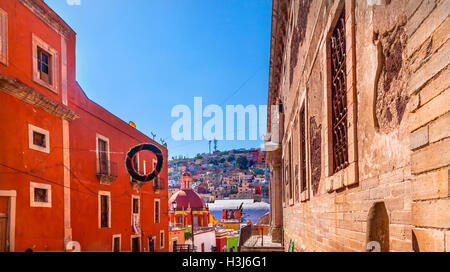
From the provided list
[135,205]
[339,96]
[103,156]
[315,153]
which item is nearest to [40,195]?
[103,156]

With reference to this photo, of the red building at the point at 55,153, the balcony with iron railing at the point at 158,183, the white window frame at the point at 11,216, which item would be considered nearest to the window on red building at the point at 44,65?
the red building at the point at 55,153

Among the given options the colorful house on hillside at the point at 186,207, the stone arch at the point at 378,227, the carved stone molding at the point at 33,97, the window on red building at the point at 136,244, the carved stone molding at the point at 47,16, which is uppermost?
the carved stone molding at the point at 47,16

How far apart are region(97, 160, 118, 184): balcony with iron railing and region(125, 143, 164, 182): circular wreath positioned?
0.29 metres

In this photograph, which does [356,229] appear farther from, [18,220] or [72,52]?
[72,52]

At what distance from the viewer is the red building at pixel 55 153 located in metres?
5.00

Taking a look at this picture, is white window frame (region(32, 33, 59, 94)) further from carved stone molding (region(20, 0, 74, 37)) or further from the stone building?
the stone building

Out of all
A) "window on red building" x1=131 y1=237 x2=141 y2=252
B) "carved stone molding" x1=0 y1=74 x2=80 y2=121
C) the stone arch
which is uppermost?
"carved stone molding" x1=0 y1=74 x2=80 y2=121

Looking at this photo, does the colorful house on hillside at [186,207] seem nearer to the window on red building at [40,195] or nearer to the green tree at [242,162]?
the green tree at [242,162]

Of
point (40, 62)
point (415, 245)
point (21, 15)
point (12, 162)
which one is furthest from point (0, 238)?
point (415, 245)

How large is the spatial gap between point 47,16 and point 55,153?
2422mm

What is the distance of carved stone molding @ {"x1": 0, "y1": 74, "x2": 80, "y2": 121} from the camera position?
4895 mm

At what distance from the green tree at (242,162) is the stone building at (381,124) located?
4218 mm

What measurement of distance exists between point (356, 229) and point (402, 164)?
126 cm

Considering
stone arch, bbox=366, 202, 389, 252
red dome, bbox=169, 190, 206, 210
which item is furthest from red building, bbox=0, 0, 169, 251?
stone arch, bbox=366, 202, 389, 252
